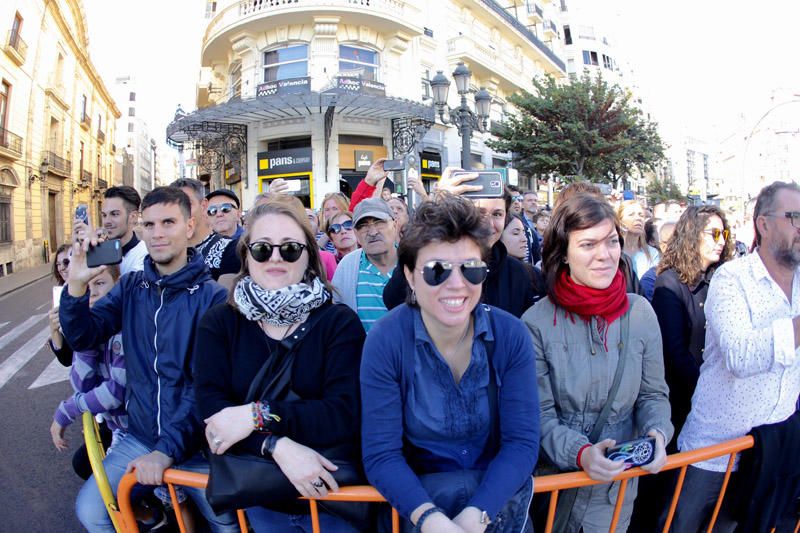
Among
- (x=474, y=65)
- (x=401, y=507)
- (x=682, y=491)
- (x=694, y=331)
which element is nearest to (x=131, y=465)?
(x=401, y=507)

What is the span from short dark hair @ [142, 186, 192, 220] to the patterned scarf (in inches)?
41.8

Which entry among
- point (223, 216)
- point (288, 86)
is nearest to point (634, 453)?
point (223, 216)

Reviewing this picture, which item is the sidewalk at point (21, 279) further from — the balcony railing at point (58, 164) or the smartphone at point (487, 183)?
the smartphone at point (487, 183)

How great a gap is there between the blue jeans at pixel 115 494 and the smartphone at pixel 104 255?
0.89 metres

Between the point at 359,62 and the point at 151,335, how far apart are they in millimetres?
17077

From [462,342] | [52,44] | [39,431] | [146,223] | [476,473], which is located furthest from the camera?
[52,44]

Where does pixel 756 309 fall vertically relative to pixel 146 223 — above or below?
below

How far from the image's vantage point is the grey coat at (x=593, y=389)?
192 cm

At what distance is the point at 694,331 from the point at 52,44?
105ft

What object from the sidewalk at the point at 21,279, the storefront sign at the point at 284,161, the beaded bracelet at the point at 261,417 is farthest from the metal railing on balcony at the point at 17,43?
the beaded bracelet at the point at 261,417

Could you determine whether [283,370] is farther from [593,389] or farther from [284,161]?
[284,161]

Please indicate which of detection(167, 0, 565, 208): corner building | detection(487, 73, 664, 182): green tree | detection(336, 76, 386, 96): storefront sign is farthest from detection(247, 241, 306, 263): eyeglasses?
detection(487, 73, 664, 182): green tree

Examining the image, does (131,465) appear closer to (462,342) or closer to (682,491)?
(462,342)

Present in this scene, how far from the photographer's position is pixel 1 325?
10.0m
